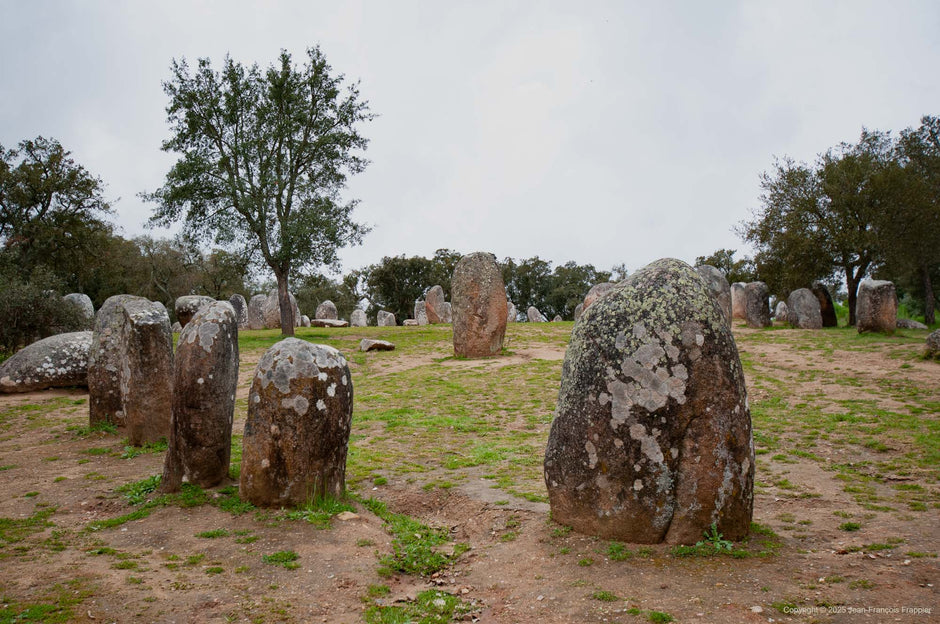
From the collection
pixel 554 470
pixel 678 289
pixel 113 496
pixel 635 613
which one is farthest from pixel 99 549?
pixel 678 289

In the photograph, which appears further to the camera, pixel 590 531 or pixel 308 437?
pixel 308 437

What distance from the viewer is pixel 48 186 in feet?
96.9

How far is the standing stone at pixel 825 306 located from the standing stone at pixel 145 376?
26716mm

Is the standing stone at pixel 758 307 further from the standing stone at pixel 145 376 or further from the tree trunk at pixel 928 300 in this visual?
the standing stone at pixel 145 376

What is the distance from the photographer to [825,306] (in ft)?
88.4

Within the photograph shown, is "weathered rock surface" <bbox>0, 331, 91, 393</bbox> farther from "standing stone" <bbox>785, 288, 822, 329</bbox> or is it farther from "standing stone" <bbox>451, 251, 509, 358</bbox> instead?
"standing stone" <bbox>785, 288, 822, 329</bbox>

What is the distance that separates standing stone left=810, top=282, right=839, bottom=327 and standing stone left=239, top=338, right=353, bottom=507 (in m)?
26.5

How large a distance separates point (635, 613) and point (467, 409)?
8001 mm

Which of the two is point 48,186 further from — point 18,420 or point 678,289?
point 678,289

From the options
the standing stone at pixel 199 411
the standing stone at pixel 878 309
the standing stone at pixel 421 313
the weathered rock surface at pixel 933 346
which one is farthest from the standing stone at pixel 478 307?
the standing stone at pixel 421 313

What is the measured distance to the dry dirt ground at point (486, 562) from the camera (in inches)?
154

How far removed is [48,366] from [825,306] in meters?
30.0

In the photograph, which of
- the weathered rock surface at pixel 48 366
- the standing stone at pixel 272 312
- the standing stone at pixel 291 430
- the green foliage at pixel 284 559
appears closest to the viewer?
the green foliage at pixel 284 559

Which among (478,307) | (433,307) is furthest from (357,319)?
(478,307)
